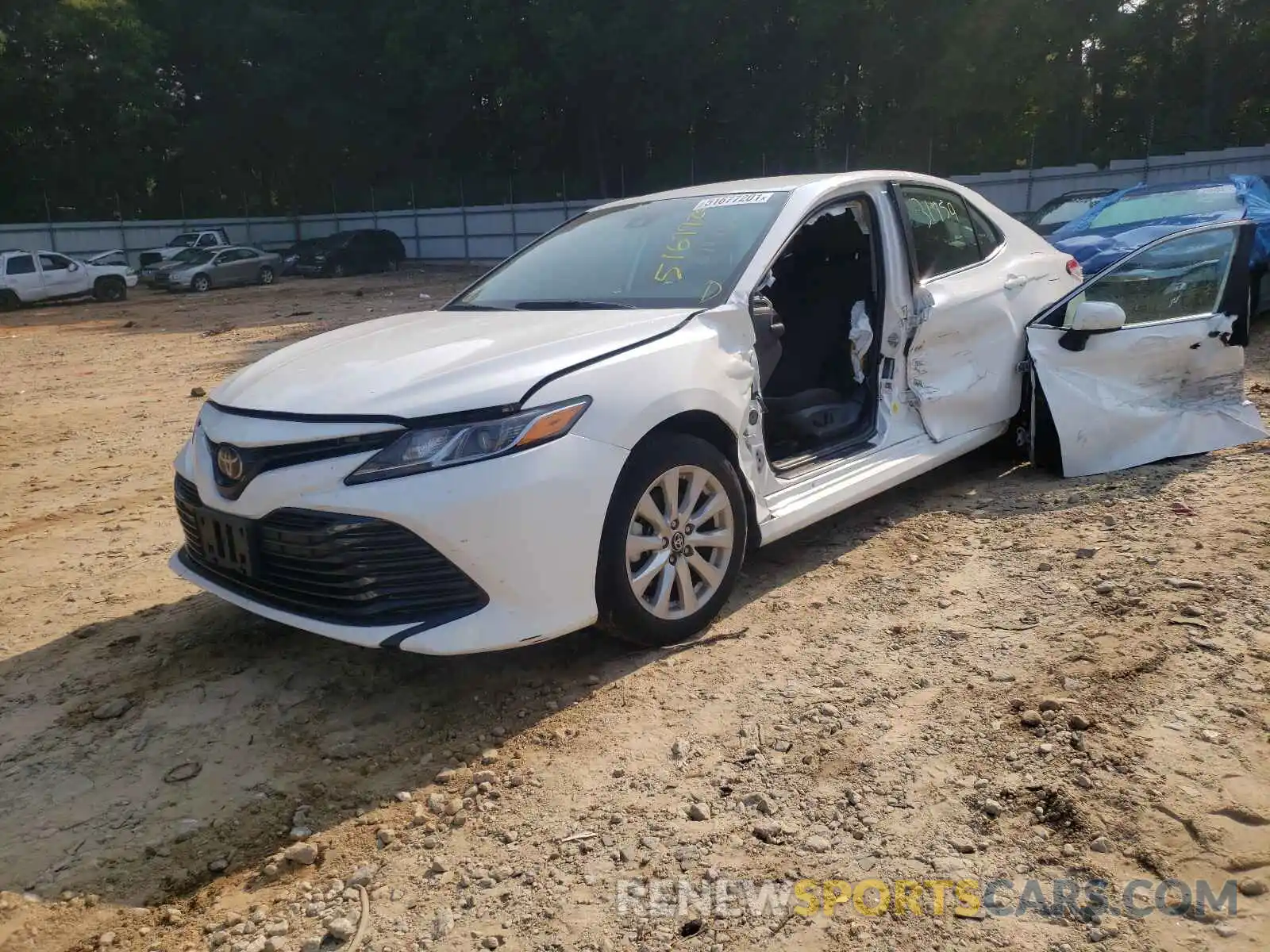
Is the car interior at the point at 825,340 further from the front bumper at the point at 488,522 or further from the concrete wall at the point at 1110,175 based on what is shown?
the concrete wall at the point at 1110,175

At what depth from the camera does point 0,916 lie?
2346mm

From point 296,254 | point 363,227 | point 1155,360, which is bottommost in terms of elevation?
point 1155,360

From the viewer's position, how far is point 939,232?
477cm

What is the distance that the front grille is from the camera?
9.39 ft

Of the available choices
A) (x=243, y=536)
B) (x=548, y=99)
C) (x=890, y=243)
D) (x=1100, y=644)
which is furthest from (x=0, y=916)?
(x=548, y=99)

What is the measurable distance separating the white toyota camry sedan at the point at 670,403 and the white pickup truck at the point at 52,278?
71.2 feet

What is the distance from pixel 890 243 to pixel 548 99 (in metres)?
32.6

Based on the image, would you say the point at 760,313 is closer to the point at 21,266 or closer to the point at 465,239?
the point at 21,266

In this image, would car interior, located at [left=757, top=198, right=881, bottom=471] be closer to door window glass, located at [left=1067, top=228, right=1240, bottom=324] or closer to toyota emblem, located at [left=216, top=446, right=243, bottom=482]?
door window glass, located at [left=1067, top=228, right=1240, bottom=324]

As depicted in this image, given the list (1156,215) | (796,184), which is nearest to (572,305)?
(796,184)

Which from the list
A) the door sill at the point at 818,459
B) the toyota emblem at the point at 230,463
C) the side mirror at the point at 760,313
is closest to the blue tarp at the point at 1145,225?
the door sill at the point at 818,459

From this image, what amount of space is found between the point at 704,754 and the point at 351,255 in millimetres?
29742

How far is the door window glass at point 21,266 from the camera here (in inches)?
851

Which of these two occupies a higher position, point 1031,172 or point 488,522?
point 1031,172
